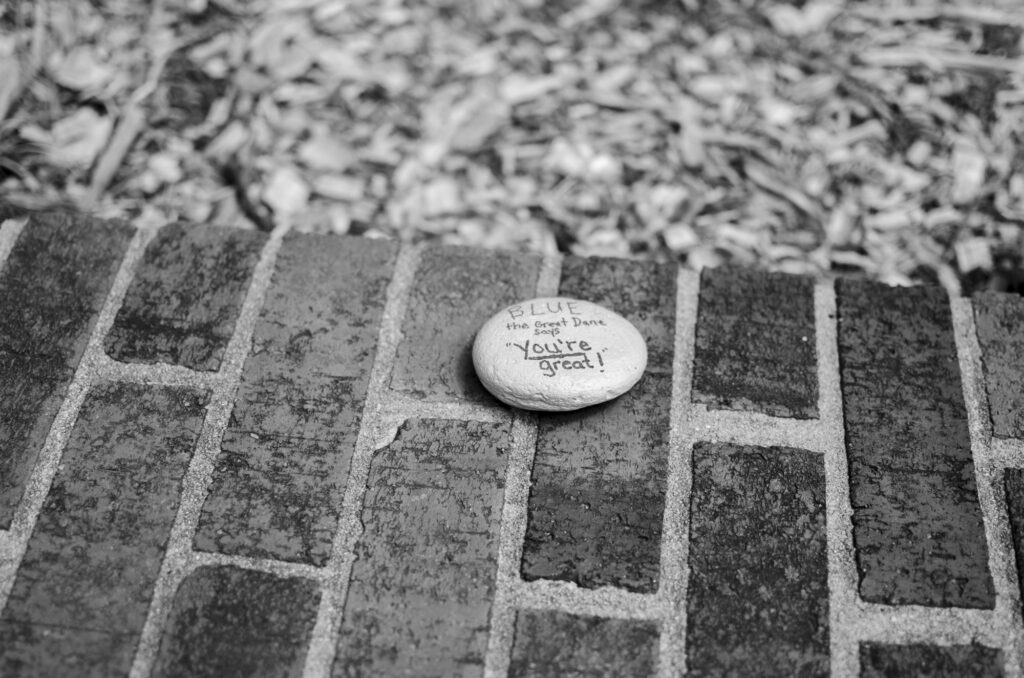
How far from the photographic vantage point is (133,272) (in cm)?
170

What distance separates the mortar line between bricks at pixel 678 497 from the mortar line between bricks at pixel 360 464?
1.43 feet

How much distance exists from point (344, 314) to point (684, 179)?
947mm

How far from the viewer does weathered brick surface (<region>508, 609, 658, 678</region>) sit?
134cm

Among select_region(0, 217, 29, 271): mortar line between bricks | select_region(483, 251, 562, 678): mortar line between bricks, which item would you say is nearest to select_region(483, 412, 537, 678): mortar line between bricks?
select_region(483, 251, 562, 678): mortar line between bricks

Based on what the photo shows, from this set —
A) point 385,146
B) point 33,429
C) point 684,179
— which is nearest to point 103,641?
point 33,429

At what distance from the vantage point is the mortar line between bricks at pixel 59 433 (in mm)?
1422

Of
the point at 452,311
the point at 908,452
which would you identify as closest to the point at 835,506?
the point at 908,452

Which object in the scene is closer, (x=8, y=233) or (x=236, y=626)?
(x=236, y=626)

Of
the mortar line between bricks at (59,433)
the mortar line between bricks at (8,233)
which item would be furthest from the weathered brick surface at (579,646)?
the mortar line between bricks at (8,233)

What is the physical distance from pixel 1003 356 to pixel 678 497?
620 mm

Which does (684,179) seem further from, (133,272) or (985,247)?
(133,272)

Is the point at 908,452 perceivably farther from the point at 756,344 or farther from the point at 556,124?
the point at 556,124

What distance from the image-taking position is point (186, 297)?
5.47 ft

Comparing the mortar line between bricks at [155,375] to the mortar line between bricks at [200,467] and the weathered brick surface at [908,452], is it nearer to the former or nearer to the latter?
the mortar line between bricks at [200,467]
